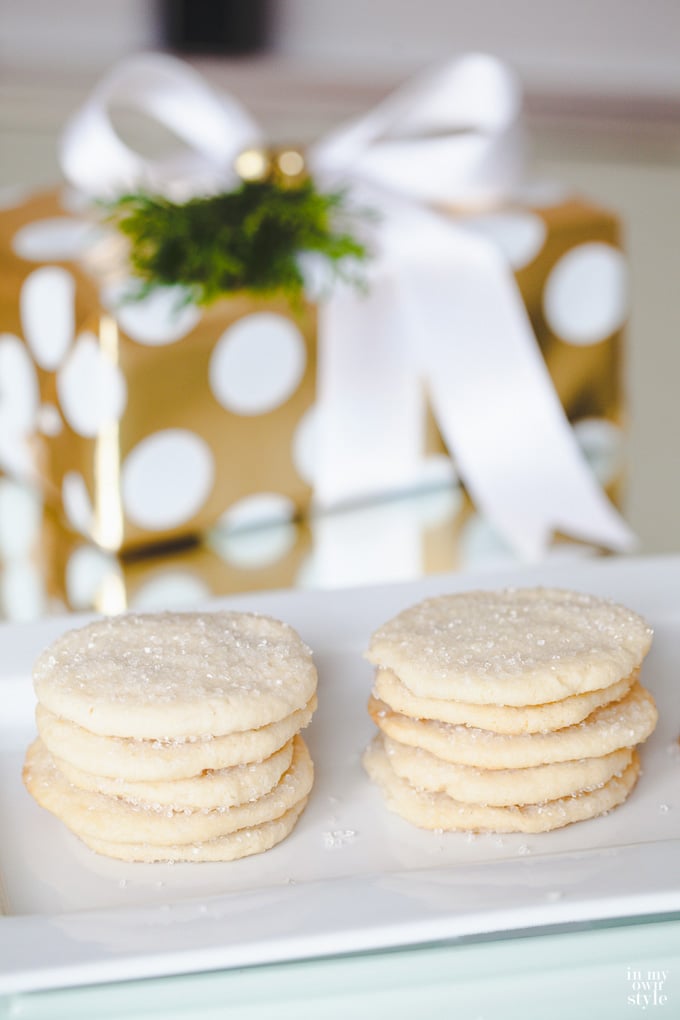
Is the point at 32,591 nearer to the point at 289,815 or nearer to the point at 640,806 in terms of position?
the point at 289,815

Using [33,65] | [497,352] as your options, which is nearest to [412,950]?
[497,352]

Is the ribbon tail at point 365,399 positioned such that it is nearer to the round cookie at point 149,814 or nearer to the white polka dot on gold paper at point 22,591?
the white polka dot on gold paper at point 22,591

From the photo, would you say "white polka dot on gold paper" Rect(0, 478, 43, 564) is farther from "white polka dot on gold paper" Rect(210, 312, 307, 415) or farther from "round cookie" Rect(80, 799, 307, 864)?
"round cookie" Rect(80, 799, 307, 864)

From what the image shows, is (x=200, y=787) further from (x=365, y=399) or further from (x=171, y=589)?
(x=365, y=399)

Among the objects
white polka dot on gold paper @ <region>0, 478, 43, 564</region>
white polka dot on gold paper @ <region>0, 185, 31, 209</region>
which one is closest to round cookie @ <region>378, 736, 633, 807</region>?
white polka dot on gold paper @ <region>0, 478, 43, 564</region>

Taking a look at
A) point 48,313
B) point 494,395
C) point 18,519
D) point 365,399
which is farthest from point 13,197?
point 494,395

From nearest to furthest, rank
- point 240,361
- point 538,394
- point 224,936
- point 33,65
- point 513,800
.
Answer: point 224,936 → point 513,800 → point 240,361 → point 538,394 → point 33,65
